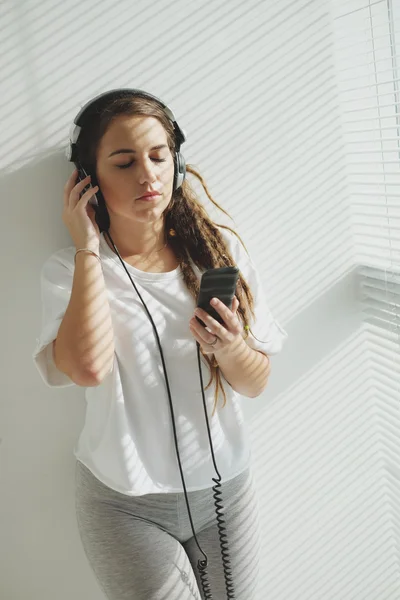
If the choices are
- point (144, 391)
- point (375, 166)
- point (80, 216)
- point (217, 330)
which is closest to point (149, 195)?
point (80, 216)

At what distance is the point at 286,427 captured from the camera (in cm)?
176

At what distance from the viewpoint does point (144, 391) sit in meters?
1.35

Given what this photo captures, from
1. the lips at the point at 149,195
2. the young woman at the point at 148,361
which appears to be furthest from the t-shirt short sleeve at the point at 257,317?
the lips at the point at 149,195

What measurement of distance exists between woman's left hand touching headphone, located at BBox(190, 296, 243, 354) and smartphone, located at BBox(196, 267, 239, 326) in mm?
10

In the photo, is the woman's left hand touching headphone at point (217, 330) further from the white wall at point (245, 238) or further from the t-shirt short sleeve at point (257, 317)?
the white wall at point (245, 238)

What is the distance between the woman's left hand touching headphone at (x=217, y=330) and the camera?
49.6 inches

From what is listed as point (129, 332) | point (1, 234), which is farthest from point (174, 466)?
point (1, 234)

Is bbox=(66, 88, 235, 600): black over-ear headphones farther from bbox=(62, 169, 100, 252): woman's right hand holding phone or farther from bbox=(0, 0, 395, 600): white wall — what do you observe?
bbox=(0, 0, 395, 600): white wall

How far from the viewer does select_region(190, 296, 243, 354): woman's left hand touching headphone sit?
1.26 meters

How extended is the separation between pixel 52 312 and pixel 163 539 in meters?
0.51

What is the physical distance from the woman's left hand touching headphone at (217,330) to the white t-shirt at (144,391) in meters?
0.11

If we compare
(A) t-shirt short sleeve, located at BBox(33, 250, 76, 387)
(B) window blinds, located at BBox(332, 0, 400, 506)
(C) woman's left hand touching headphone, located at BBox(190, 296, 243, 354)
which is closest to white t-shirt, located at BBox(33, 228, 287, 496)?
(A) t-shirt short sleeve, located at BBox(33, 250, 76, 387)

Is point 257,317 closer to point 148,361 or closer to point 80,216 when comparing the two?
point 148,361

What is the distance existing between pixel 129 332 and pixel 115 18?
70cm
